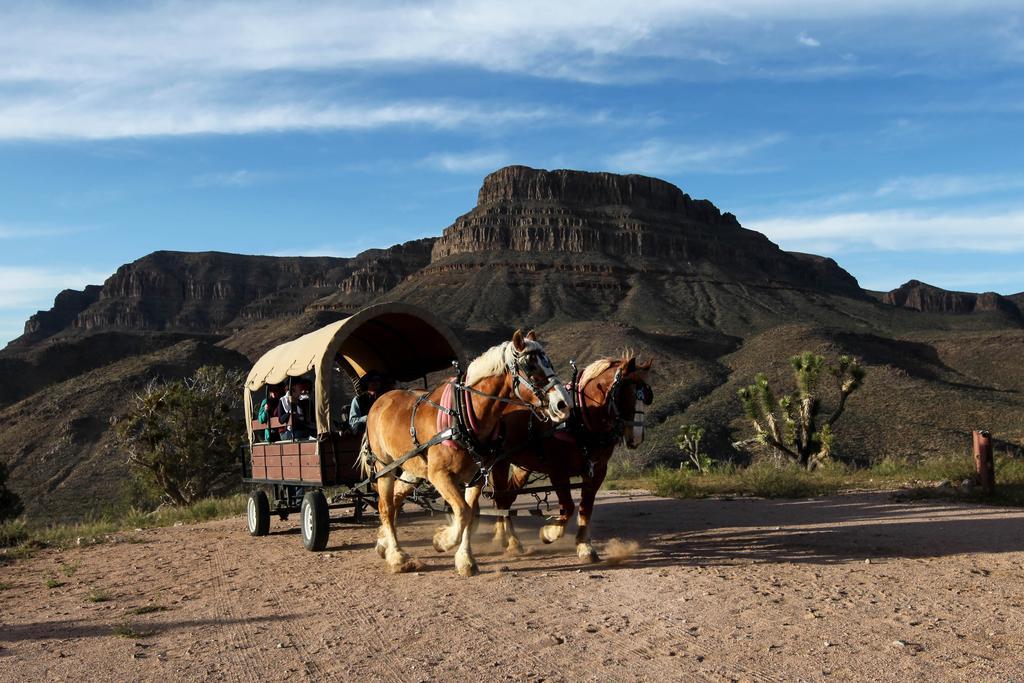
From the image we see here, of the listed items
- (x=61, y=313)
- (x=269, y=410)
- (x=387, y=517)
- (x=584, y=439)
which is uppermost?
(x=61, y=313)

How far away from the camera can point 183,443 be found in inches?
947

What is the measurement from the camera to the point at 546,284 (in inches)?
3403

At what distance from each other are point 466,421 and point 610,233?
318 feet

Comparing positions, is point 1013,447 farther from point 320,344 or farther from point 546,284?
point 546,284

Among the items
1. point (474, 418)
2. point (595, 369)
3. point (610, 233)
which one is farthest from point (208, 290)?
point (474, 418)

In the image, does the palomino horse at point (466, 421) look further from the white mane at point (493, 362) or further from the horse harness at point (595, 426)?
the horse harness at point (595, 426)

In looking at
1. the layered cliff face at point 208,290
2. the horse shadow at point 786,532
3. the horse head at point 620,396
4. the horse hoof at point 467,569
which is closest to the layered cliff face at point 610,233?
the layered cliff face at point 208,290

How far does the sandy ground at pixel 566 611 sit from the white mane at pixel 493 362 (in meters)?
1.83

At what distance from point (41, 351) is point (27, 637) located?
75.2 meters

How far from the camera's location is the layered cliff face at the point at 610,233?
9819cm

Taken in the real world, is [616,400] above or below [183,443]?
above

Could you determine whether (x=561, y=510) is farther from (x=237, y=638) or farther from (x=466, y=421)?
(x=237, y=638)

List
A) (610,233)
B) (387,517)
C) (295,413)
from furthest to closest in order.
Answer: (610,233) → (295,413) → (387,517)

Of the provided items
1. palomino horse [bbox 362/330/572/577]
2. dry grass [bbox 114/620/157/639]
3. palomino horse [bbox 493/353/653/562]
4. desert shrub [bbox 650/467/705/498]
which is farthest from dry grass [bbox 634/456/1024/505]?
dry grass [bbox 114/620/157/639]
